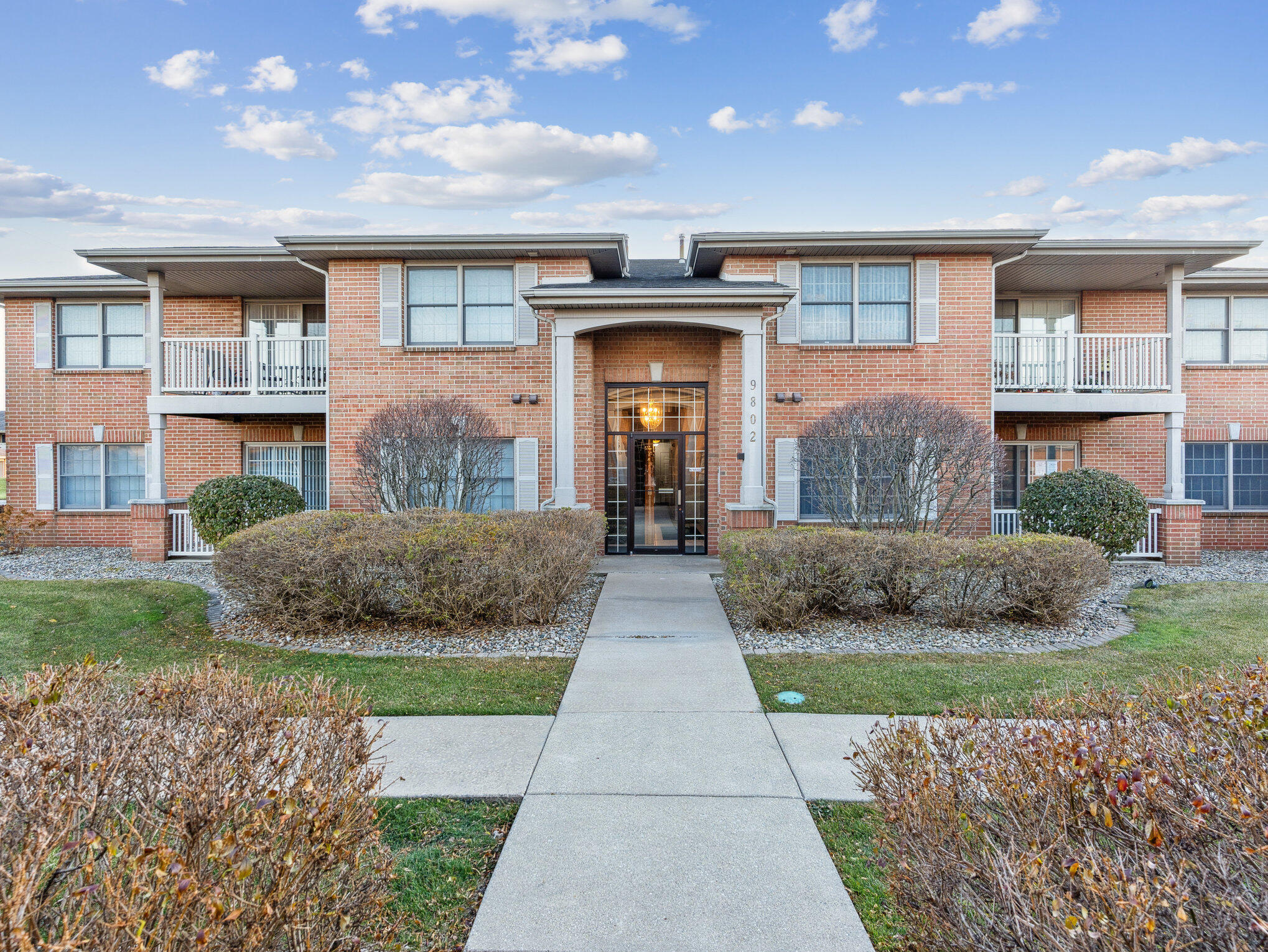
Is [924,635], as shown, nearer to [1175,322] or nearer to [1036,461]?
[1036,461]

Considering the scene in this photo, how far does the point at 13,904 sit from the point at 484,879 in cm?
205

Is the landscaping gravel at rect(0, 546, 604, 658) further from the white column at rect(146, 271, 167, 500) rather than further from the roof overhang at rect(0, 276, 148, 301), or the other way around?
the roof overhang at rect(0, 276, 148, 301)

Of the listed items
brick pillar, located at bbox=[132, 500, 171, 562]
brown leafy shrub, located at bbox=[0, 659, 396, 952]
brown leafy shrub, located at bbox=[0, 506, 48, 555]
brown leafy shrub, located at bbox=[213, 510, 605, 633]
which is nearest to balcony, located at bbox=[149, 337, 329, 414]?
brick pillar, located at bbox=[132, 500, 171, 562]

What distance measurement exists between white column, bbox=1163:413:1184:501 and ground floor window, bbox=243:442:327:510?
1770 centimetres

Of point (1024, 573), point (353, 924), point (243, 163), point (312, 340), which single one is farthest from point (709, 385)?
point (243, 163)

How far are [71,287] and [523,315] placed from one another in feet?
34.4

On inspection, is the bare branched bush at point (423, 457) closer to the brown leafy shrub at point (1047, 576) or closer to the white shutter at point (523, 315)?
the white shutter at point (523, 315)

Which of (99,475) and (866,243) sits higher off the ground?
(866,243)

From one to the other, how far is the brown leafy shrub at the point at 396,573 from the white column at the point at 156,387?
24.5ft

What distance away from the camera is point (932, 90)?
1432 cm

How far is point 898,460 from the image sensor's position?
9047mm

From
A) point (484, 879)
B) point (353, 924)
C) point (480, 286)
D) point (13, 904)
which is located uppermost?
point (480, 286)

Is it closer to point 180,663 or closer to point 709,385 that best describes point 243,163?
point 709,385

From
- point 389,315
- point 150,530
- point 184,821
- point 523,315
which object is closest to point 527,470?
point 523,315
